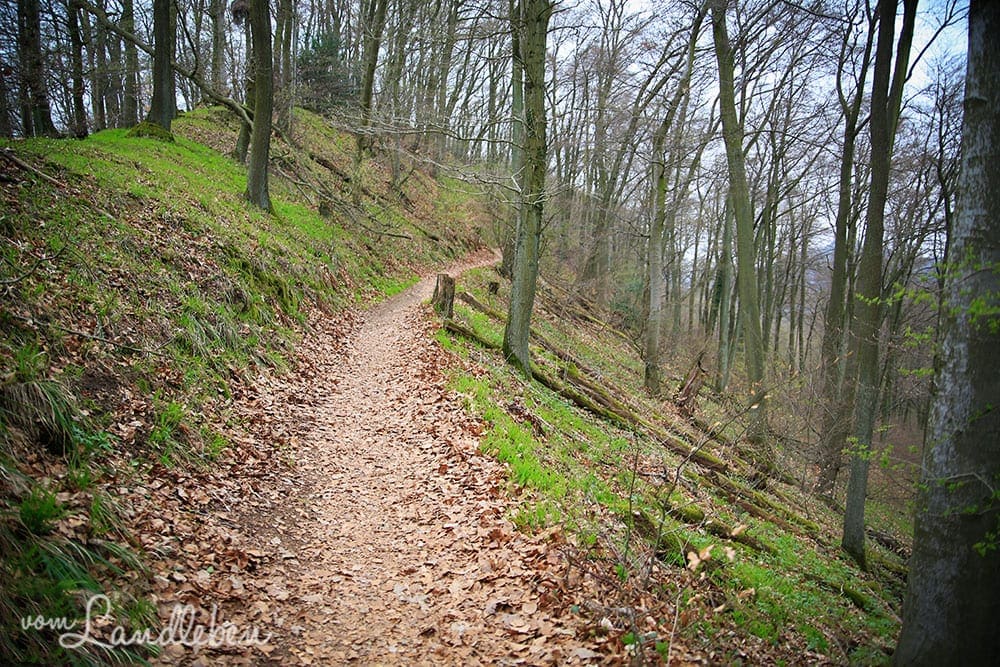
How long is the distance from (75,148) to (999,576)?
50.0 feet

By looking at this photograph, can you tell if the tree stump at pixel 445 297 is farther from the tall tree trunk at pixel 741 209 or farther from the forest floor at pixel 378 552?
the tall tree trunk at pixel 741 209

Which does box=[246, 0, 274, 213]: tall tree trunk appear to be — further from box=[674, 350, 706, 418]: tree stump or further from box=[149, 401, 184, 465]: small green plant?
box=[674, 350, 706, 418]: tree stump

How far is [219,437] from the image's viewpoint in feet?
19.4

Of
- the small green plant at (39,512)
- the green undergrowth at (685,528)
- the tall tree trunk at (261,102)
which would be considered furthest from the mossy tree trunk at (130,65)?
the small green plant at (39,512)

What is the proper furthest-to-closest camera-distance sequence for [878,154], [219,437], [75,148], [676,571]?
[75,148], [878,154], [219,437], [676,571]

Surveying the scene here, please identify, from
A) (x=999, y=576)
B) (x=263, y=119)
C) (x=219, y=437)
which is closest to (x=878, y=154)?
(x=999, y=576)

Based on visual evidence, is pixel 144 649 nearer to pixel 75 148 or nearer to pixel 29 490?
pixel 29 490

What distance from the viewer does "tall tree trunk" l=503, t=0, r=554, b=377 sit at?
963 cm

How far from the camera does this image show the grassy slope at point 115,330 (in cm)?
347

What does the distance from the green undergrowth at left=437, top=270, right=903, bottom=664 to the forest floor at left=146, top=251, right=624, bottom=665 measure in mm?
468

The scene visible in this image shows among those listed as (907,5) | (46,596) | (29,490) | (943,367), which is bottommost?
(46,596)

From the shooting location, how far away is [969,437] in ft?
12.7

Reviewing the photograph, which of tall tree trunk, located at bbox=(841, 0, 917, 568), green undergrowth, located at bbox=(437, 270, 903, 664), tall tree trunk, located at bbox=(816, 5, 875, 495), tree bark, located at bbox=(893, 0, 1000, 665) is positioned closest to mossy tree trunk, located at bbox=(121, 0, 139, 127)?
green undergrowth, located at bbox=(437, 270, 903, 664)

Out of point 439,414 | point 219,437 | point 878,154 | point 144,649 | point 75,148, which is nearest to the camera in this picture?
point 144,649
